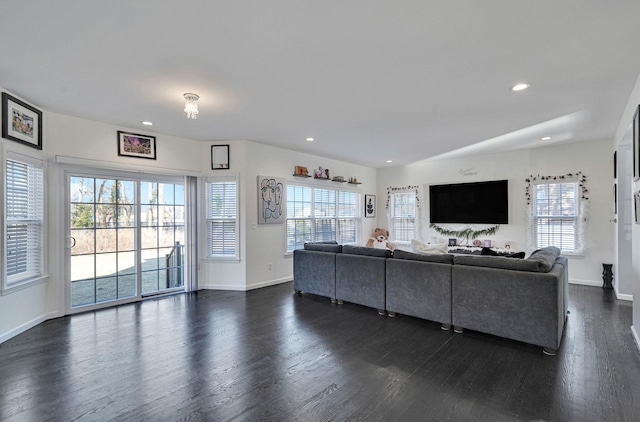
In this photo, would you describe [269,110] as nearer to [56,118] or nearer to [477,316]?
[56,118]

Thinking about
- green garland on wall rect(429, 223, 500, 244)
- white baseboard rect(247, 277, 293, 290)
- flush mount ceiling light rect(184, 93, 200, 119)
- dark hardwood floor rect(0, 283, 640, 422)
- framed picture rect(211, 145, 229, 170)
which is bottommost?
dark hardwood floor rect(0, 283, 640, 422)

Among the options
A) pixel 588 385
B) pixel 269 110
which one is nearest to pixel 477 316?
pixel 588 385

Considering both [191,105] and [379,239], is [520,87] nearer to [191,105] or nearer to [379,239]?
[191,105]

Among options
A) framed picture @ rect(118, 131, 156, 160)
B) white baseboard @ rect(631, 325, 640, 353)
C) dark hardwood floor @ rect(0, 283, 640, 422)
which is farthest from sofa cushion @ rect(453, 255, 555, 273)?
framed picture @ rect(118, 131, 156, 160)

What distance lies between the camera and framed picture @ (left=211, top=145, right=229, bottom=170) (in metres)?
5.50

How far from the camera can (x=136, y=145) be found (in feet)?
15.6

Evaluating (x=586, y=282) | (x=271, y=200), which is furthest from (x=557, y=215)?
(x=271, y=200)

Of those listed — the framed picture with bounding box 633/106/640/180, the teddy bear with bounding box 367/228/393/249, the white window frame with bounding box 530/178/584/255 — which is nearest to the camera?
the framed picture with bounding box 633/106/640/180

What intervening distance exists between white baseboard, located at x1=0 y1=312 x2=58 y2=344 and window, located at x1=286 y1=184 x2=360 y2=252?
361 centimetres

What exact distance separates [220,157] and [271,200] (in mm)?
1151

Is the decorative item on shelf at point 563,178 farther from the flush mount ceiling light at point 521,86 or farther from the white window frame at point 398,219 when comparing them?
the flush mount ceiling light at point 521,86

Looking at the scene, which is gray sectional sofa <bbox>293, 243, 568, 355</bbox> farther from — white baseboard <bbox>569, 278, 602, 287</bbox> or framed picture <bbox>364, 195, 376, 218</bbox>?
framed picture <bbox>364, 195, 376, 218</bbox>

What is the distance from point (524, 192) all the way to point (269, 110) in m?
5.20

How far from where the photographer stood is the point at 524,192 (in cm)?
621
